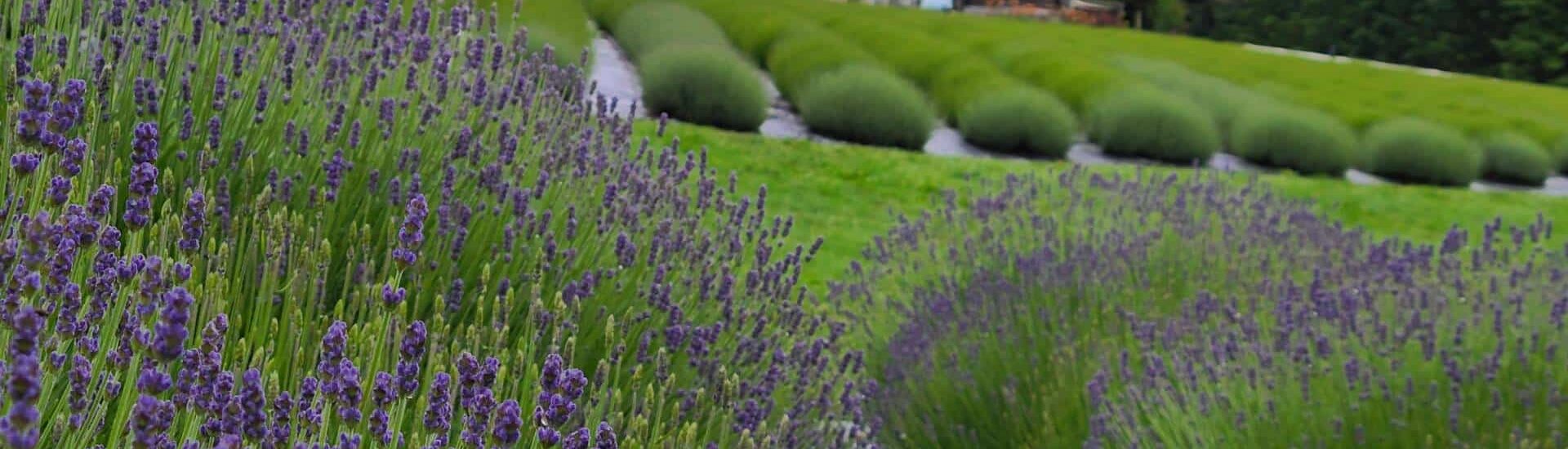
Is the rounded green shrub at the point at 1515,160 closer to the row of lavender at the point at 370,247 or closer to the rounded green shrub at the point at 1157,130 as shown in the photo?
the rounded green shrub at the point at 1157,130

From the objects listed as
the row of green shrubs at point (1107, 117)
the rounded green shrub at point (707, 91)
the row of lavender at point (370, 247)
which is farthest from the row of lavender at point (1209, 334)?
the row of green shrubs at point (1107, 117)

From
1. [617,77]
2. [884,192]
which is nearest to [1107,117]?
A: [884,192]

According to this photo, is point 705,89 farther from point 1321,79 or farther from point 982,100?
point 1321,79

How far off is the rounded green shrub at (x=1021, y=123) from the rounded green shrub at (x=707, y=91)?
5.62 ft

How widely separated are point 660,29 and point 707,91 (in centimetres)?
424

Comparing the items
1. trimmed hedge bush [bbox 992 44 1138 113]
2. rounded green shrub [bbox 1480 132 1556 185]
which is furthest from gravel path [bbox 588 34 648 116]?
rounded green shrub [bbox 1480 132 1556 185]

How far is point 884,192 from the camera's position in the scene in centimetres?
775

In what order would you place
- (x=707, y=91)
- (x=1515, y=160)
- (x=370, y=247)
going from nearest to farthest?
1. (x=370, y=247)
2. (x=707, y=91)
3. (x=1515, y=160)

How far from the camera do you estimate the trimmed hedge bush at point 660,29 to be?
12.4 meters

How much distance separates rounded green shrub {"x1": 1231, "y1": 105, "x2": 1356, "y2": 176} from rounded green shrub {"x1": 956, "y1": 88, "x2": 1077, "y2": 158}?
5.65ft

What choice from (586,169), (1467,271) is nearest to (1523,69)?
(1467,271)

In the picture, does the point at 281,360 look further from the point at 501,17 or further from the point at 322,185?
the point at 501,17

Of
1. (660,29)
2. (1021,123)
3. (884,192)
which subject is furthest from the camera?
(660,29)

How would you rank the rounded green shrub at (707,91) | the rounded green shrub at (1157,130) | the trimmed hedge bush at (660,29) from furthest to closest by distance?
the trimmed hedge bush at (660,29)
the rounded green shrub at (1157,130)
the rounded green shrub at (707,91)
